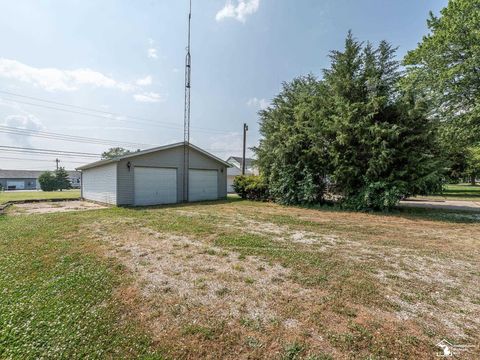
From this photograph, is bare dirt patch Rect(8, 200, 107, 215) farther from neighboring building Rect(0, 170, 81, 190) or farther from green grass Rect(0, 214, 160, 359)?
neighboring building Rect(0, 170, 81, 190)

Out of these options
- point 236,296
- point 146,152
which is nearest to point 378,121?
point 236,296

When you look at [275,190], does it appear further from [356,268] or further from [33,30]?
[33,30]

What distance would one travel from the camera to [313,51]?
1215 cm

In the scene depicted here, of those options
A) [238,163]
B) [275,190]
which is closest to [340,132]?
[275,190]

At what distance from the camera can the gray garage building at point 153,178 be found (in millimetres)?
11594

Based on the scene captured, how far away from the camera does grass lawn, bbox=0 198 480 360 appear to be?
2039 millimetres

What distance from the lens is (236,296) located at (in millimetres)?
2865

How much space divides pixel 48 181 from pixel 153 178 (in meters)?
30.4

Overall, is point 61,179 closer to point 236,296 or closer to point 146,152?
point 146,152

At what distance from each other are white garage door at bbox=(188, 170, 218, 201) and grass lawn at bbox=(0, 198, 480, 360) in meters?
8.59

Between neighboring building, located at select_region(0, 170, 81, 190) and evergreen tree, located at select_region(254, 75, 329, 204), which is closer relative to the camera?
evergreen tree, located at select_region(254, 75, 329, 204)

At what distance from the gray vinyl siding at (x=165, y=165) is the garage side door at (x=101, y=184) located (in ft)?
1.29

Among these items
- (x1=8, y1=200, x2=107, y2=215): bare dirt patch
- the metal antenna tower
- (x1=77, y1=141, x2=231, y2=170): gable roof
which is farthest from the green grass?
the metal antenna tower

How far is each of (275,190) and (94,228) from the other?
8822mm
